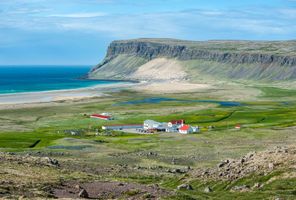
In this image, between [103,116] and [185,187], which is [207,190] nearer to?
[185,187]

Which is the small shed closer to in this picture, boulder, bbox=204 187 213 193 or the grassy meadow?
the grassy meadow

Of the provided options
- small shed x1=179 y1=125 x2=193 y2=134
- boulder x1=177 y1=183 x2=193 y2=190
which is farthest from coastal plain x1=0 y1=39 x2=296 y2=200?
small shed x1=179 y1=125 x2=193 y2=134

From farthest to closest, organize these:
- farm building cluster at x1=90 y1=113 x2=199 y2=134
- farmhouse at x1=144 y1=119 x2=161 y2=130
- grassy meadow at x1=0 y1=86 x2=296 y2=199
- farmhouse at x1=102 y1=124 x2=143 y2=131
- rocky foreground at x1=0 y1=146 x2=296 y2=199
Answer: farmhouse at x1=102 y1=124 x2=143 y2=131
farmhouse at x1=144 y1=119 x2=161 y2=130
farm building cluster at x1=90 y1=113 x2=199 y2=134
grassy meadow at x1=0 y1=86 x2=296 y2=199
rocky foreground at x1=0 y1=146 x2=296 y2=199

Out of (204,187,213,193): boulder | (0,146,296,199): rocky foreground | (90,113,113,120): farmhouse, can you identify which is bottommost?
(90,113,113,120): farmhouse

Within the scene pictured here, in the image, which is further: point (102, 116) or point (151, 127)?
point (102, 116)

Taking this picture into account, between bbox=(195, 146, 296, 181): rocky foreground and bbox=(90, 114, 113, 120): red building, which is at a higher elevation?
bbox=(195, 146, 296, 181): rocky foreground

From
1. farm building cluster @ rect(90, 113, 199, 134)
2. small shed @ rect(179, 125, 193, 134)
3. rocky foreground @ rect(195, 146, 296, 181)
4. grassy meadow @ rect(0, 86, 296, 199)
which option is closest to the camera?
rocky foreground @ rect(195, 146, 296, 181)

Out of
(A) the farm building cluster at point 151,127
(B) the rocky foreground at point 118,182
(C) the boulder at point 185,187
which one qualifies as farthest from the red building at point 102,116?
(C) the boulder at point 185,187

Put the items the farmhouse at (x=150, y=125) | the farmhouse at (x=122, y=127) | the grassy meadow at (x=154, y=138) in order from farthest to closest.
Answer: the farmhouse at (x=122, y=127)
the farmhouse at (x=150, y=125)
the grassy meadow at (x=154, y=138)

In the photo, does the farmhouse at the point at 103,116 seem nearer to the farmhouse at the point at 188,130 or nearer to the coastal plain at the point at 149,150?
the coastal plain at the point at 149,150

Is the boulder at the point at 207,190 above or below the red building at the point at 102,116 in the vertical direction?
above

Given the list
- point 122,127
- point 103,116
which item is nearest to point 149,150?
point 122,127

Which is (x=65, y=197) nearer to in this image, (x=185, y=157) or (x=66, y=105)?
(x=185, y=157)

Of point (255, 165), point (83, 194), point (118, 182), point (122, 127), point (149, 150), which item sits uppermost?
point (255, 165)
